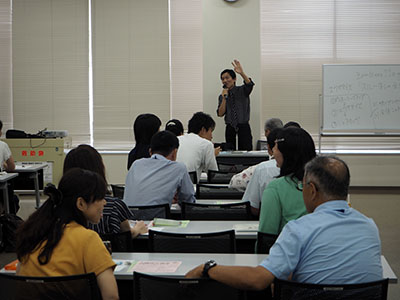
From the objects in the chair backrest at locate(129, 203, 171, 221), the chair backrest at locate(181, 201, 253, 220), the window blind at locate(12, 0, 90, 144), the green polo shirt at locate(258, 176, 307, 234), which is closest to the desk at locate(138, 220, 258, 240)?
the chair backrest at locate(181, 201, 253, 220)

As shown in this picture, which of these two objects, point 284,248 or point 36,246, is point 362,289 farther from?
point 36,246

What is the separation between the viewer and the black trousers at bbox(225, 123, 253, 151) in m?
7.79

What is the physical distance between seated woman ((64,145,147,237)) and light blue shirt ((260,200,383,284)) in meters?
1.14

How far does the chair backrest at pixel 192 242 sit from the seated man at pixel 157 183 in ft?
3.13

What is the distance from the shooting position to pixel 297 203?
277 centimetres

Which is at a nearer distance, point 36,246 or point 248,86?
point 36,246

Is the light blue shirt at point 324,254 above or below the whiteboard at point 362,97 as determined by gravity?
below

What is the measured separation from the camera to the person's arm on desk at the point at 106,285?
2.03 meters

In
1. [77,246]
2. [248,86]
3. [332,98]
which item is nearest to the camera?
[77,246]

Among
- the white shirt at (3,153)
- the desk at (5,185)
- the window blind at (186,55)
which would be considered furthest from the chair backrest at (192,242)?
the window blind at (186,55)

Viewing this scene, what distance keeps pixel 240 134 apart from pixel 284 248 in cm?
592

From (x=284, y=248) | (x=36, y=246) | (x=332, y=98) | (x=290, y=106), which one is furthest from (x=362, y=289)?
(x=290, y=106)

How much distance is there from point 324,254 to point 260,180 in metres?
1.54

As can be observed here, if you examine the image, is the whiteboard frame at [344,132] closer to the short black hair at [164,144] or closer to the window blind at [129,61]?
the window blind at [129,61]
